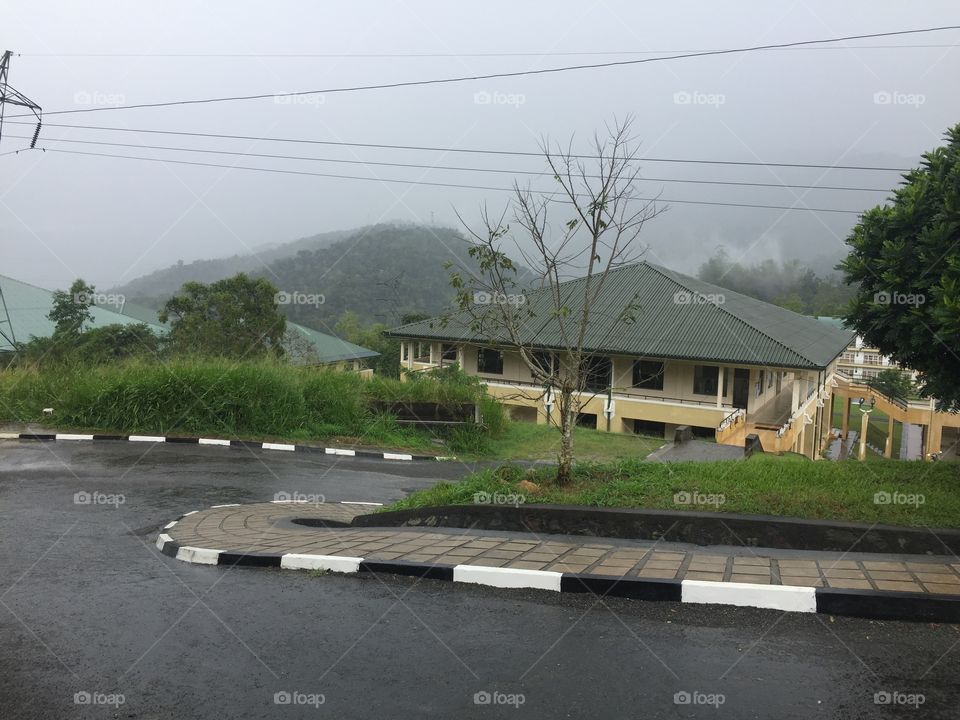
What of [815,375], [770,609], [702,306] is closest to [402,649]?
[770,609]

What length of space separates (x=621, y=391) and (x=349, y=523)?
23.9 meters

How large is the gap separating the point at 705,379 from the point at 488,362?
394 inches

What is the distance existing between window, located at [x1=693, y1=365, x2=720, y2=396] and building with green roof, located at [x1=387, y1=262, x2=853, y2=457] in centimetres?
4

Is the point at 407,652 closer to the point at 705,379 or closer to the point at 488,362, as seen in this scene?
the point at 705,379

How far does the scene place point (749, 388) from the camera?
2894 cm

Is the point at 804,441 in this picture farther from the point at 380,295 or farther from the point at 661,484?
the point at 380,295

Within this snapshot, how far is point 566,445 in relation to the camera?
7.52m

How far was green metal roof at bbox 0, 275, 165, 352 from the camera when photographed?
137ft

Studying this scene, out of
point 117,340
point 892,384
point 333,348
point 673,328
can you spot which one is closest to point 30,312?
point 117,340

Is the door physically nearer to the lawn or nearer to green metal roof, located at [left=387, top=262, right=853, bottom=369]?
green metal roof, located at [left=387, top=262, right=853, bottom=369]

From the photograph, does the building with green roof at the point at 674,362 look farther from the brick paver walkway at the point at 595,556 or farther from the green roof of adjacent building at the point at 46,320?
the brick paver walkway at the point at 595,556

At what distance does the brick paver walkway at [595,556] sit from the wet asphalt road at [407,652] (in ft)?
1.26

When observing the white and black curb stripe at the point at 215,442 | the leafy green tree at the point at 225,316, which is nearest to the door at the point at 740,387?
the white and black curb stripe at the point at 215,442

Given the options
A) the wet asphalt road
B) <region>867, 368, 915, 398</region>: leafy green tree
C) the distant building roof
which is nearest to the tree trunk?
the wet asphalt road
